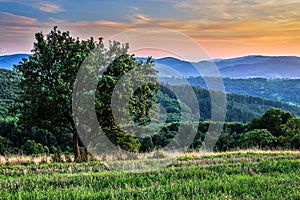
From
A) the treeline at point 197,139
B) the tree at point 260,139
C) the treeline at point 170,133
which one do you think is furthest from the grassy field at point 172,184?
the tree at point 260,139

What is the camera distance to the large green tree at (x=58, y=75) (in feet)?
65.4

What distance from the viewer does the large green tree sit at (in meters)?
19.9

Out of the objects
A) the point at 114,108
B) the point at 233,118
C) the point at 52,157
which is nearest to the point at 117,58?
the point at 114,108

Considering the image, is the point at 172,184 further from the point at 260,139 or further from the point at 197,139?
the point at 197,139

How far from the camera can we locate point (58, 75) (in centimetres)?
2022

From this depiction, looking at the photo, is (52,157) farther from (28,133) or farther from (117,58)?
(28,133)

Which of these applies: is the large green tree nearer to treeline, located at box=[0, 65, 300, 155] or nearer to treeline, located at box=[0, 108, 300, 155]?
treeline, located at box=[0, 65, 300, 155]

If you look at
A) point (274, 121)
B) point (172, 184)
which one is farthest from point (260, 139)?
point (172, 184)

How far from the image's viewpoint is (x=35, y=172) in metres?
13.3

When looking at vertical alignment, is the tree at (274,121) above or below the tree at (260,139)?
above

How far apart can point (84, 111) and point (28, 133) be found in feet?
153

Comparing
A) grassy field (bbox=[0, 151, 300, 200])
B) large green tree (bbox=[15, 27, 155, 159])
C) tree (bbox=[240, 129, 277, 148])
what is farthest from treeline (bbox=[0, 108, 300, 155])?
grassy field (bbox=[0, 151, 300, 200])

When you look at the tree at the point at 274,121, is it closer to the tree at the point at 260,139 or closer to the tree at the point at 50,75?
the tree at the point at 260,139

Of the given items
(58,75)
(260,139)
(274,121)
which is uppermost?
(58,75)
